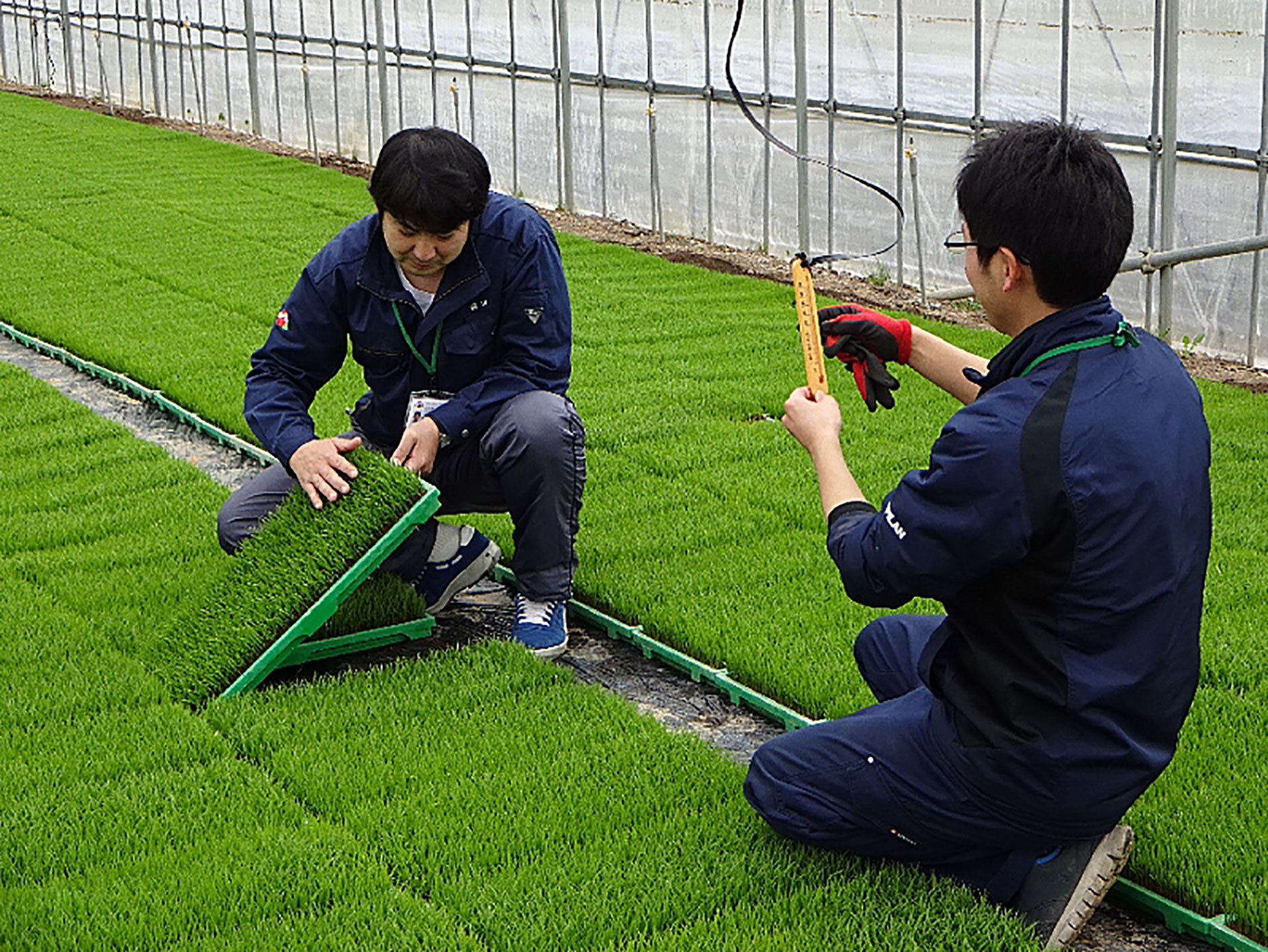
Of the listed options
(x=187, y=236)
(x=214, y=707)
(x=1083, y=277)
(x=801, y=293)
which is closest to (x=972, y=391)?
(x=801, y=293)

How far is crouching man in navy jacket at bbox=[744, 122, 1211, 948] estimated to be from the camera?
234 cm

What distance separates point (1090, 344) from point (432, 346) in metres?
2.03

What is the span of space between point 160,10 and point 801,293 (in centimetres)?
1818

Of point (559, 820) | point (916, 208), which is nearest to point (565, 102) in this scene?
point (916, 208)

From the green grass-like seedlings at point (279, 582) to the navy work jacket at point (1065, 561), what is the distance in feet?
4.65

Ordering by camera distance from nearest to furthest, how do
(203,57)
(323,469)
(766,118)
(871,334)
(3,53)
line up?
(871,334), (323,469), (766,118), (203,57), (3,53)

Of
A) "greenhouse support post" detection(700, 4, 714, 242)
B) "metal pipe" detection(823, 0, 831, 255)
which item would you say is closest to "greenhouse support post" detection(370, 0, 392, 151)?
"greenhouse support post" detection(700, 4, 714, 242)

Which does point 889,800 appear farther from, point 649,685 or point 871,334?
point 649,685

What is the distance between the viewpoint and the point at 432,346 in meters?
3.99

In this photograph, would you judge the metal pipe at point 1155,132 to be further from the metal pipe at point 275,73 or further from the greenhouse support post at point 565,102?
the metal pipe at point 275,73

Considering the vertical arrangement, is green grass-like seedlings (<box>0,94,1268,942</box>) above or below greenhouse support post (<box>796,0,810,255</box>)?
below

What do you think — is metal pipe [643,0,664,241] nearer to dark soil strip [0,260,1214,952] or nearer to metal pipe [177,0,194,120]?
dark soil strip [0,260,1214,952]

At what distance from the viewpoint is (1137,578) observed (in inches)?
93.0

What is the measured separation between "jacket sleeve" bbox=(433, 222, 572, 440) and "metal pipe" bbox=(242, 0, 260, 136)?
13900mm
